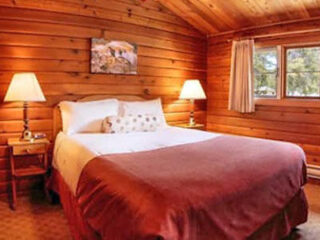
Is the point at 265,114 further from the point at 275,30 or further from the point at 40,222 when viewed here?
the point at 40,222

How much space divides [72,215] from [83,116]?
1.24 meters

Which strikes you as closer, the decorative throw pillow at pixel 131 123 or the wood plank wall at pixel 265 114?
the decorative throw pillow at pixel 131 123

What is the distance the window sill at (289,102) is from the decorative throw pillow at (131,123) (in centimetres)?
167

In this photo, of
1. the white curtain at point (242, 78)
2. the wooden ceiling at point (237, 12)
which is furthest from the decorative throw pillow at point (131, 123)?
the wooden ceiling at point (237, 12)

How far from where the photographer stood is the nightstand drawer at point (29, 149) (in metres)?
2.99

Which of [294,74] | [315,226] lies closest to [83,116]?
[315,226]

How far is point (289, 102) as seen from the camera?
4.05 metres

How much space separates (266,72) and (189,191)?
330 cm

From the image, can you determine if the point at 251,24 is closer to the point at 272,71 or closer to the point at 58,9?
the point at 272,71

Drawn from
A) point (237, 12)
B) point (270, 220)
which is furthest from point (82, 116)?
point (237, 12)

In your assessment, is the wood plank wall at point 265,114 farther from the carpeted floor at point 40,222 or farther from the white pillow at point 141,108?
the white pillow at point 141,108

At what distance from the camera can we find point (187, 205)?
1479 millimetres

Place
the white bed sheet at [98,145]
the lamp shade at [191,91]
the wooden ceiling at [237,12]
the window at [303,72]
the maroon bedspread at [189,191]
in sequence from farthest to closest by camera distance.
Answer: the lamp shade at [191,91] → the window at [303,72] → the wooden ceiling at [237,12] → the white bed sheet at [98,145] → the maroon bedspread at [189,191]

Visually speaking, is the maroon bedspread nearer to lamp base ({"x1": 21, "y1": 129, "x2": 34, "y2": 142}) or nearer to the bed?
the bed
